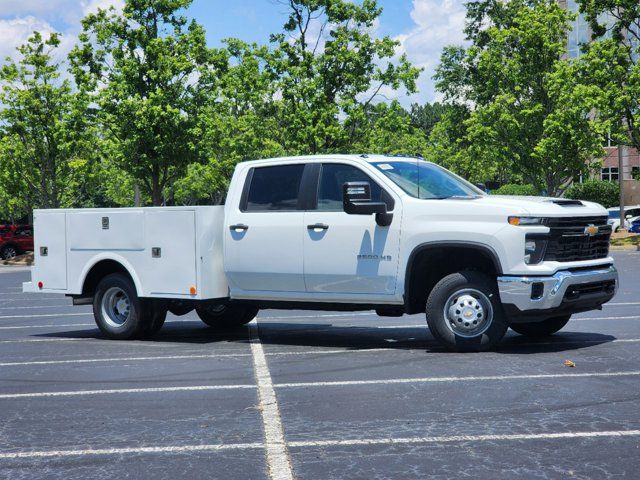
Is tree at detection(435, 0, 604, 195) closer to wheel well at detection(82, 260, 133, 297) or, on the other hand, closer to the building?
wheel well at detection(82, 260, 133, 297)

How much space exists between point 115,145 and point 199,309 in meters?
26.5

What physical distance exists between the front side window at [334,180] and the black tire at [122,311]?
2.78 metres

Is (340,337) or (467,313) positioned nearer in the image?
(467,313)

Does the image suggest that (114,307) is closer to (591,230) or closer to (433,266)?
(433,266)

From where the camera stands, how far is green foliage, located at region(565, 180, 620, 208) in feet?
207

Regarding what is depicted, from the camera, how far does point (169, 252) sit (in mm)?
10969

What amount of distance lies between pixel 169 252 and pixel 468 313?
3666 mm

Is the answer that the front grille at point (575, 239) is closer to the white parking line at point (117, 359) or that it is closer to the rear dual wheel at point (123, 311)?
the white parking line at point (117, 359)

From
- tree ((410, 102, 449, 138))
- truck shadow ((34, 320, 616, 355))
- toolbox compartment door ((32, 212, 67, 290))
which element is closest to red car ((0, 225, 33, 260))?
truck shadow ((34, 320, 616, 355))

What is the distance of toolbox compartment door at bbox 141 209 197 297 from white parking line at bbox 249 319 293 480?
160 centimetres

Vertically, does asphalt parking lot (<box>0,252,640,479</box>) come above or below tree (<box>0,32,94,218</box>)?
below

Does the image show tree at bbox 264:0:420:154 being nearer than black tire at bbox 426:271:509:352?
No

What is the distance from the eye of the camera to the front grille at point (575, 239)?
9164mm

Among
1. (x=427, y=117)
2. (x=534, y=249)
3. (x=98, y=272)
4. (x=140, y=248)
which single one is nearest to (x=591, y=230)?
(x=534, y=249)
